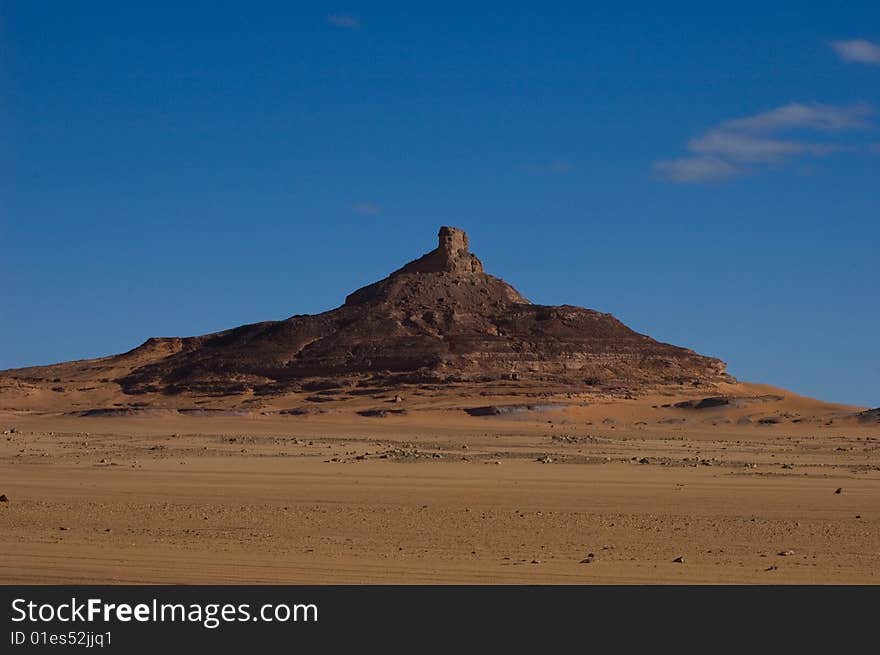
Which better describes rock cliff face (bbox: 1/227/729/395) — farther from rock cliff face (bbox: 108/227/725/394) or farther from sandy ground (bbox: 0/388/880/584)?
sandy ground (bbox: 0/388/880/584)

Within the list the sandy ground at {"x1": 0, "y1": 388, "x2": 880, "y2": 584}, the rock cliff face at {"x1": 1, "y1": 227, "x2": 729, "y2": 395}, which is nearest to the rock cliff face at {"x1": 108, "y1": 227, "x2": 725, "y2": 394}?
the rock cliff face at {"x1": 1, "y1": 227, "x2": 729, "y2": 395}

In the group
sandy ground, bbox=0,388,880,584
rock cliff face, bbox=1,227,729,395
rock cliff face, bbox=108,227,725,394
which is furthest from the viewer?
rock cliff face, bbox=108,227,725,394

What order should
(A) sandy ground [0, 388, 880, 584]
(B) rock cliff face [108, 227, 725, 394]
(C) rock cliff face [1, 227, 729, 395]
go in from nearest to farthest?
(A) sandy ground [0, 388, 880, 584], (C) rock cliff face [1, 227, 729, 395], (B) rock cliff face [108, 227, 725, 394]

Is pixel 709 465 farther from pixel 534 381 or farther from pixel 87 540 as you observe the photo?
pixel 534 381

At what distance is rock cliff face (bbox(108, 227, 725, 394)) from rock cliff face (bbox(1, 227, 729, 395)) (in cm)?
10

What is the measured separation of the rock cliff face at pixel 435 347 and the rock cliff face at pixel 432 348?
96mm

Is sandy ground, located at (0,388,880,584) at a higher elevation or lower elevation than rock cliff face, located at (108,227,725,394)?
lower

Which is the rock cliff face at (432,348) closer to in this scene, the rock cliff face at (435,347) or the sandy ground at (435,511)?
the rock cliff face at (435,347)

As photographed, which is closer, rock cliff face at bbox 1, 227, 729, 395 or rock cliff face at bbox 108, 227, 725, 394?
rock cliff face at bbox 1, 227, 729, 395

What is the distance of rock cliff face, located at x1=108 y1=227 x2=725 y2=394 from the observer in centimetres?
8250

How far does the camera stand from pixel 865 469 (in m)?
35.1

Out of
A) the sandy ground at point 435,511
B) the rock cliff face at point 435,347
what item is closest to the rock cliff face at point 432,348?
the rock cliff face at point 435,347
